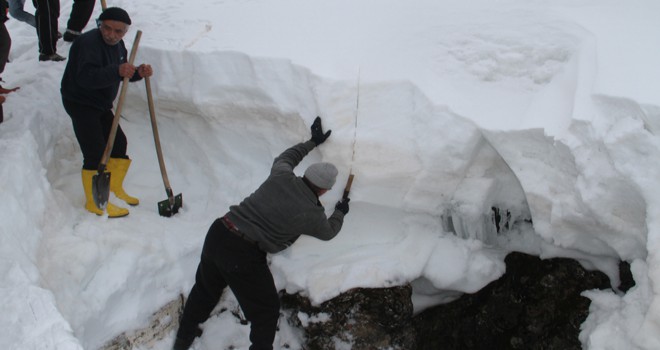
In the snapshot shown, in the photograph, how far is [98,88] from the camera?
3.87 meters

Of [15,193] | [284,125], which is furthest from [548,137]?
[15,193]

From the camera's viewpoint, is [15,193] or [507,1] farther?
[507,1]

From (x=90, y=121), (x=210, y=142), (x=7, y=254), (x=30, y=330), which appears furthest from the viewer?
(x=210, y=142)

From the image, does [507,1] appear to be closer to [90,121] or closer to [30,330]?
[90,121]

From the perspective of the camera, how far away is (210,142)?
4676mm

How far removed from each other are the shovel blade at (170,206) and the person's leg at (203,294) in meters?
0.75

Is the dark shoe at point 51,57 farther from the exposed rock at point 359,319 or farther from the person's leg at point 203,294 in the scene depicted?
the exposed rock at point 359,319

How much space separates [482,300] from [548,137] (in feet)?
4.61

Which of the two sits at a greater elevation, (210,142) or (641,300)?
(641,300)

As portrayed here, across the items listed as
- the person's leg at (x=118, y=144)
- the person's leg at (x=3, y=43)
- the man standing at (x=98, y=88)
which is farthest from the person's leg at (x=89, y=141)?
the person's leg at (x=3, y=43)

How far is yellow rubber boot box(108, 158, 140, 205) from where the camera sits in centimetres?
A: 430

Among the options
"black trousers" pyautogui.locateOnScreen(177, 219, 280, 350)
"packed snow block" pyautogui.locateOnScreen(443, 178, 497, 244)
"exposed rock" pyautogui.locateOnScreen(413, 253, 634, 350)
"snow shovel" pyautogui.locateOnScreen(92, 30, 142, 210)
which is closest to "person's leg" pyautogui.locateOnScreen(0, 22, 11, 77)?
"snow shovel" pyautogui.locateOnScreen(92, 30, 142, 210)

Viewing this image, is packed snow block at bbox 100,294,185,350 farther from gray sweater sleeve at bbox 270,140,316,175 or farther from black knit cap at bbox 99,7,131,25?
black knit cap at bbox 99,7,131,25

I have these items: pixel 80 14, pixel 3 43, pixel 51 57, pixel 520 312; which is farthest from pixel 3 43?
pixel 520 312
